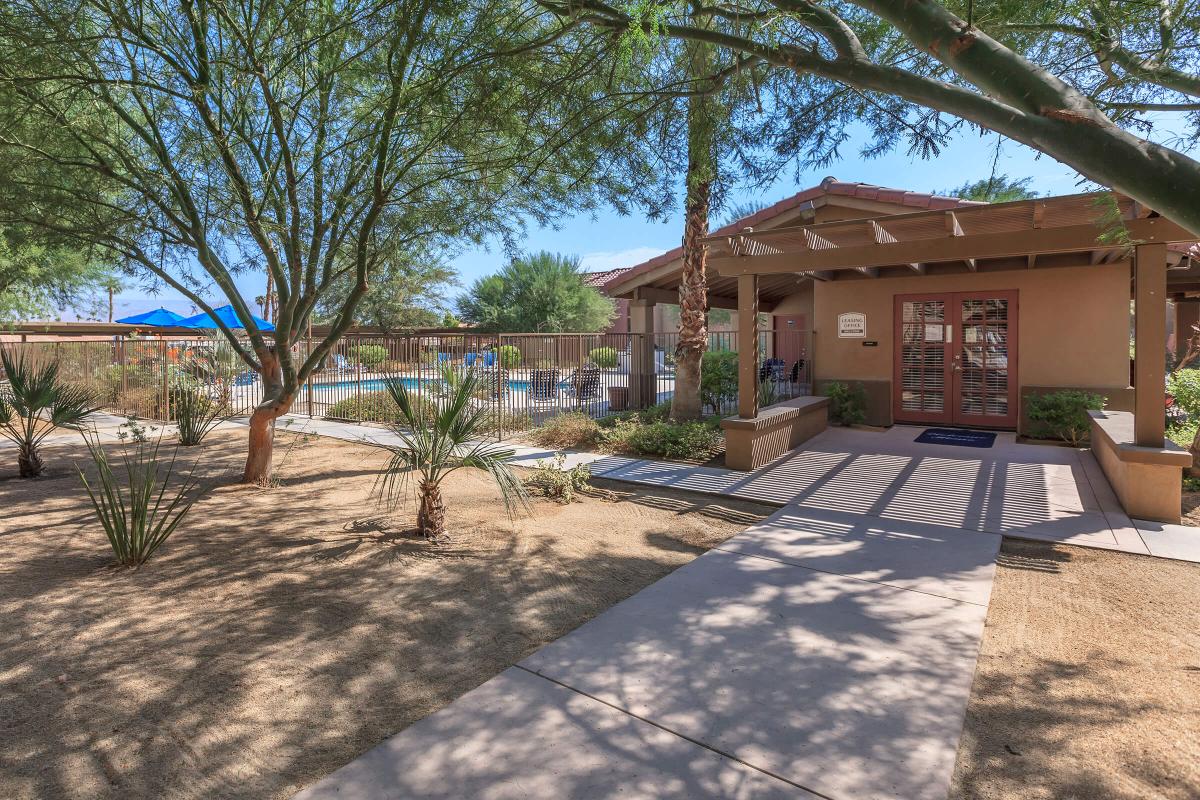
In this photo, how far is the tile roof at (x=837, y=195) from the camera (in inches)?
441

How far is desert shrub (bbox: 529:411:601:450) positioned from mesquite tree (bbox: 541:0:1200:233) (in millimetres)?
5768

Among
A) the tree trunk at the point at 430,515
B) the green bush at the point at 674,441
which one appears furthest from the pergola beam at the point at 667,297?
the tree trunk at the point at 430,515

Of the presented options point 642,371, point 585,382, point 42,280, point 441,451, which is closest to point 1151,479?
point 441,451

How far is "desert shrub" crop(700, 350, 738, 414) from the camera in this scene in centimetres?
1359

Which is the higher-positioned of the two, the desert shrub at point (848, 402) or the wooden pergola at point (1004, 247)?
the wooden pergola at point (1004, 247)

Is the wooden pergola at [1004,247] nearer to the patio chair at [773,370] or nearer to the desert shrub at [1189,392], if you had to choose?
the desert shrub at [1189,392]

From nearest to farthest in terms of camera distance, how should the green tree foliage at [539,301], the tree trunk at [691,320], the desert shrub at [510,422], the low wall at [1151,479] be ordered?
the low wall at [1151,479]
the tree trunk at [691,320]
the desert shrub at [510,422]
the green tree foliage at [539,301]

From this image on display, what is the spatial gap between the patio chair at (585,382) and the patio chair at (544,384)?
45 cm

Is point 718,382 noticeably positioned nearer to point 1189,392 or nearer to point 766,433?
point 766,433

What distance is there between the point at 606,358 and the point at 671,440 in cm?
662

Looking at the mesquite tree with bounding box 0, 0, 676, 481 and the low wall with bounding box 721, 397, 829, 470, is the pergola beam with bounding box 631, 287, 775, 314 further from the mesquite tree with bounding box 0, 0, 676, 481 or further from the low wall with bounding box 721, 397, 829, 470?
the mesquite tree with bounding box 0, 0, 676, 481

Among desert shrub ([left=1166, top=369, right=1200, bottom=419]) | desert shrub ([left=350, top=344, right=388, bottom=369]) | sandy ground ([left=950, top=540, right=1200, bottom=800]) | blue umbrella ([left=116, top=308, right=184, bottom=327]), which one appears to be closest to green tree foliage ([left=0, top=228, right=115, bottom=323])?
blue umbrella ([left=116, top=308, right=184, bottom=327])

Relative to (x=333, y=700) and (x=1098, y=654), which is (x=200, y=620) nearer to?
(x=333, y=700)

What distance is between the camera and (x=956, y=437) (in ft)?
35.6
